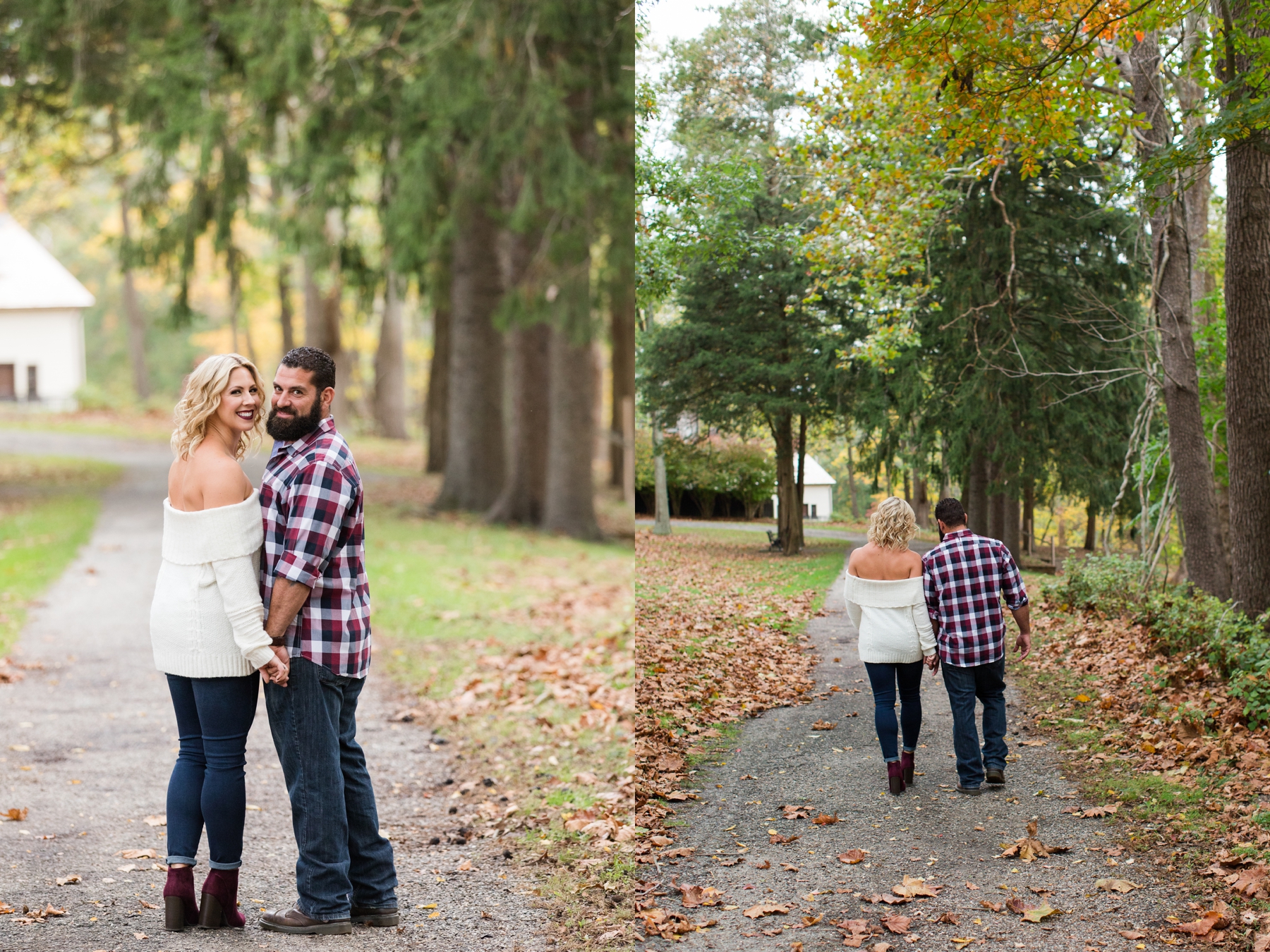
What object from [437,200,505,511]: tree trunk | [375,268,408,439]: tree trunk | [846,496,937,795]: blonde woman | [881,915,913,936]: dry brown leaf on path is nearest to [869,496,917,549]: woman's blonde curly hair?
[846,496,937,795]: blonde woman

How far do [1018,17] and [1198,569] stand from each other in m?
1.64

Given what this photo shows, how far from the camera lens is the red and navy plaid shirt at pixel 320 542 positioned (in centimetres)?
339

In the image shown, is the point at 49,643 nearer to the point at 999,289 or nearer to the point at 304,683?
the point at 304,683

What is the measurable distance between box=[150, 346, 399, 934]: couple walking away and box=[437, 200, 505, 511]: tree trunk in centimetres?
1319

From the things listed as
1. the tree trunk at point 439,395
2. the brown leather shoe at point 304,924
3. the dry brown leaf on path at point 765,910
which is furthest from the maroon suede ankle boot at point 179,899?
the tree trunk at point 439,395

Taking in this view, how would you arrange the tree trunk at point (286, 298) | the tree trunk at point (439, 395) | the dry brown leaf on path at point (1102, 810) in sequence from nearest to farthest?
1. the dry brown leaf on path at point (1102, 810)
2. the tree trunk at point (286, 298)
3. the tree trunk at point (439, 395)

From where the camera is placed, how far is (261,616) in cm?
341

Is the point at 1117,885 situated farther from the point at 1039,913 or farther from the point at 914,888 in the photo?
the point at 914,888

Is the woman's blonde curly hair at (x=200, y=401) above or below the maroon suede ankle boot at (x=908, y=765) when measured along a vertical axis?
above

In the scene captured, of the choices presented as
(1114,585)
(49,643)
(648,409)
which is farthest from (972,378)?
(49,643)

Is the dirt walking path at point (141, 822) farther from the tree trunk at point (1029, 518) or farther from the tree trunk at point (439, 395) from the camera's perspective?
the tree trunk at point (439, 395)

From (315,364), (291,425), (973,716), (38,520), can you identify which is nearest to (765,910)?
(973,716)

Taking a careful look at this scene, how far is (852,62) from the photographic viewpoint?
10.6 feet

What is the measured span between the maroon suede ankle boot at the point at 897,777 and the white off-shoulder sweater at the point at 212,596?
1.90 meters
